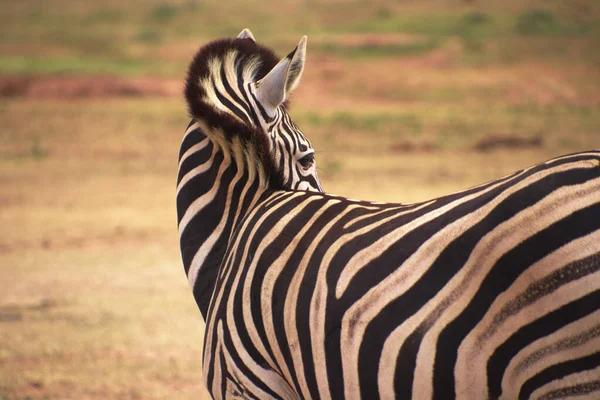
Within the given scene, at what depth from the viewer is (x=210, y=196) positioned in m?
2.82

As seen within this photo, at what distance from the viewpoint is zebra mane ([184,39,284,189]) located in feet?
8.67

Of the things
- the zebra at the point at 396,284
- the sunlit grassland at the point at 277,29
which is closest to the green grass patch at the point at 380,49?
the sunlit grassland at the point at 277,29

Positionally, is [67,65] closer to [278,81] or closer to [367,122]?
[367,122]

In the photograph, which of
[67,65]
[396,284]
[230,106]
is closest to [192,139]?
[230,106]

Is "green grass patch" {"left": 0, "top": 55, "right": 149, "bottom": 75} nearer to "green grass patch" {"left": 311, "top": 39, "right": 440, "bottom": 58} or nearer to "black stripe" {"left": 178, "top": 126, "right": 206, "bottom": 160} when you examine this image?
"green grass patch" {"left": 311, "top": 39, "right": 440, "bottom": 58}

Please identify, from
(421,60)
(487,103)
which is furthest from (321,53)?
(487,103)

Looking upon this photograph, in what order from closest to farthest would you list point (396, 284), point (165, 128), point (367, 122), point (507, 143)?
point (396, 284), point (507, 143), point (165, 128), point (367, 122)

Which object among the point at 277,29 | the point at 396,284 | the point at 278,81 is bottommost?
the point at 396,284

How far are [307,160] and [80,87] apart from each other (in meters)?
→ 19.0

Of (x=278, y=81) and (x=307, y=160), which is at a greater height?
(x=278, y=81)

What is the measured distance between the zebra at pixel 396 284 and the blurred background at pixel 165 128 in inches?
98.4

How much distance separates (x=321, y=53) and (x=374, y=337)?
79.3 ft

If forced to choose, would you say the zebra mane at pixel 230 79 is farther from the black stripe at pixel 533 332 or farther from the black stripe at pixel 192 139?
the black stripe at pixel 533 332

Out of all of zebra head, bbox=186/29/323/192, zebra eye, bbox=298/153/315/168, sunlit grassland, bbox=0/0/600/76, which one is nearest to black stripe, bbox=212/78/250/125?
zebra head, bbox=186/29/323/192
